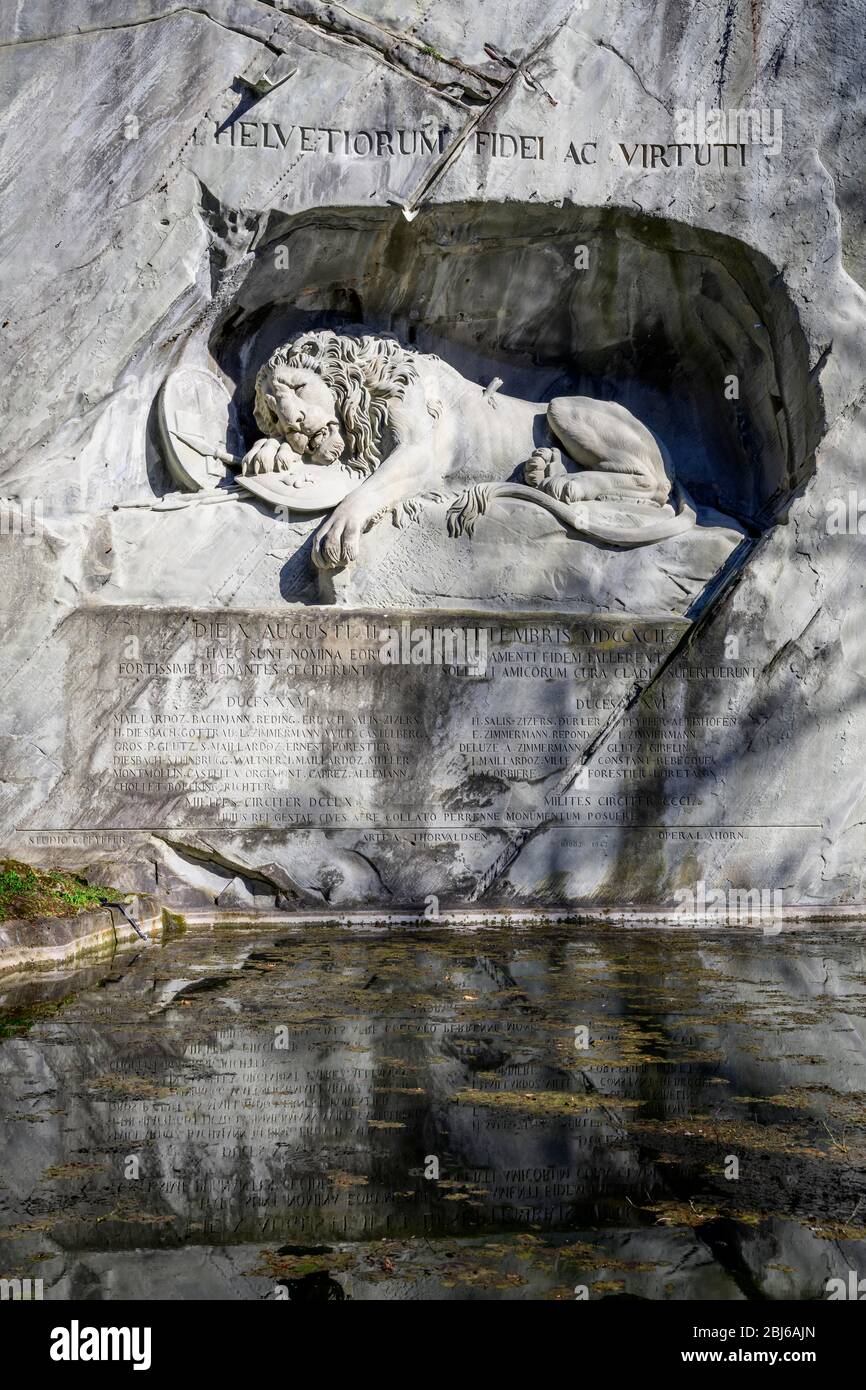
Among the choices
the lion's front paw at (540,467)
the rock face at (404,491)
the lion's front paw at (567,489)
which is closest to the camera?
the rock face at (404,491)

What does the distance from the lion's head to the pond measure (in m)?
3.86

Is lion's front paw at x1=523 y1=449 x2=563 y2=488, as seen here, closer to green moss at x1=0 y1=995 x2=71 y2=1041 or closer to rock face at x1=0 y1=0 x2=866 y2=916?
rock face at x1=0 y1=0 x2=866 y2=916

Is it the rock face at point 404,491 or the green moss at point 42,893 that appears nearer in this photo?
the green moss at point 42,893

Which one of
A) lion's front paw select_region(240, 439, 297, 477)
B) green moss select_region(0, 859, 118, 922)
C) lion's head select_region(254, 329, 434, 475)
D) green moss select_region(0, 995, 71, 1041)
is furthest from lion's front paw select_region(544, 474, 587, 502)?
green moss select_region(0, 995, 71, 1041)

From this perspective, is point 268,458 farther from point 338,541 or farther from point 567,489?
point 567,489

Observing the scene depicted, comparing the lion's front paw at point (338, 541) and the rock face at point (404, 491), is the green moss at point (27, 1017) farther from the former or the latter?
the lion's front paw at point (338, 541)

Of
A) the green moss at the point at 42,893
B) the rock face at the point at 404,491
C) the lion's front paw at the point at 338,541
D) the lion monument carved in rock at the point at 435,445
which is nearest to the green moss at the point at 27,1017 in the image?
the green moss at the point at 42,893

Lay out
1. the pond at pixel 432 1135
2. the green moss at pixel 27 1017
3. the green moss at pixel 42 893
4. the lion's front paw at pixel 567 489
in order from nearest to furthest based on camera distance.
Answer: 1. the pond at pixel 432 1135
2. the green moss at pixel 27 1017
3. the green moss at pixel 42 893
4. the lion's front paw at pixel 567 489

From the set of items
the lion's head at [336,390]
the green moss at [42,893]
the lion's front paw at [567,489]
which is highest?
the lion's head at [336,390]

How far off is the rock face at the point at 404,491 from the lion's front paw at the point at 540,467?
3 centimetres

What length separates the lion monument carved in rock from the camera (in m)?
8.45

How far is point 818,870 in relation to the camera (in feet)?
26.8

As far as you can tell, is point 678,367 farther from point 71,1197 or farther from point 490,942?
point 71,1197

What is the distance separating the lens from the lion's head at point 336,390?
8.48m
